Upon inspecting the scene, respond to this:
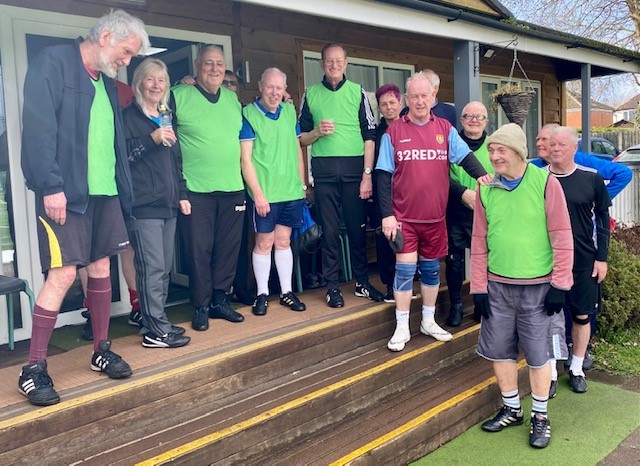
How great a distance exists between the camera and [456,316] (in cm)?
417

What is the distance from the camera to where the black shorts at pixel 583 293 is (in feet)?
11.6

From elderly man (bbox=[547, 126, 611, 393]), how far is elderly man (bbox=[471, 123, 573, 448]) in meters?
0.53

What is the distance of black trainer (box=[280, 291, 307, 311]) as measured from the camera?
3877 millimetres

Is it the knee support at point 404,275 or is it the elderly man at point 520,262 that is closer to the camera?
the elderly man at point 520,262

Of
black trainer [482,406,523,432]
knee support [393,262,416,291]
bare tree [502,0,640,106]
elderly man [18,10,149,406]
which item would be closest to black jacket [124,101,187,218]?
elderly man [18,10,149,406]

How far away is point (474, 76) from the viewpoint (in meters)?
4.85

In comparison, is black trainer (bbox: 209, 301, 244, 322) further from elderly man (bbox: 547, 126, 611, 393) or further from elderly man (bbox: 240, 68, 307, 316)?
elderly man (bbox: 547, 126, 611, 393)

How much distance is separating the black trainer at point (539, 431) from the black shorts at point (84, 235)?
2.21 metres

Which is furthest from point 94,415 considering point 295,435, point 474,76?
point 474,76

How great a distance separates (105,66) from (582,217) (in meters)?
2.63

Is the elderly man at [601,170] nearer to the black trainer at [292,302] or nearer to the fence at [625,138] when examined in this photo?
the black trainer at [292,302]

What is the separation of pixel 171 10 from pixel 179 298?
205 cm

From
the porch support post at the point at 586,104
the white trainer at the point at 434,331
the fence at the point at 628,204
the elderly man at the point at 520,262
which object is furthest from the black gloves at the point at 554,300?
the fence at the point at 628,204

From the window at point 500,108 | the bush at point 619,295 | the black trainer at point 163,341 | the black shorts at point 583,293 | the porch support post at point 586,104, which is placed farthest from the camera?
the window at point 500,108
